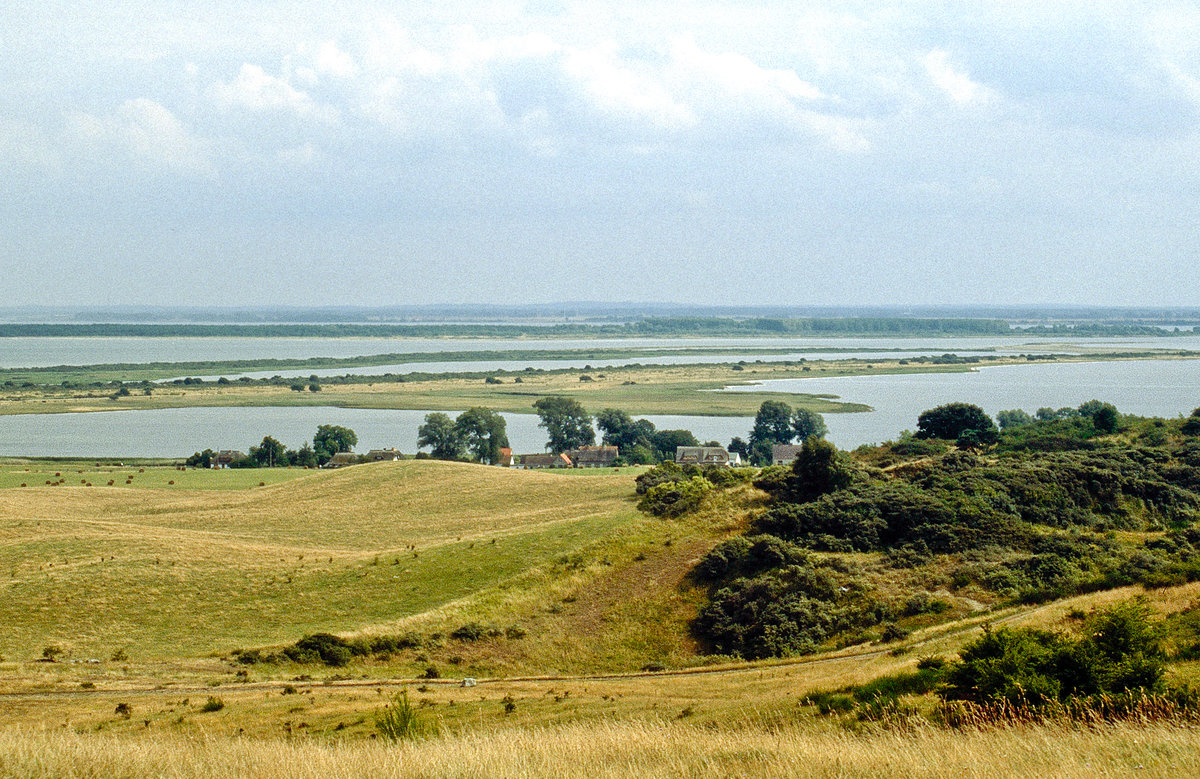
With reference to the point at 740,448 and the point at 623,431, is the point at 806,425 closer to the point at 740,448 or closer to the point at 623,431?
the point at 740,448

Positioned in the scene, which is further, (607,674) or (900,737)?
(607,674)

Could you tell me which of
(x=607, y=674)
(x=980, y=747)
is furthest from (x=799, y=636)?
(x=980, y=747)

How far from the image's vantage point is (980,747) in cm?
916

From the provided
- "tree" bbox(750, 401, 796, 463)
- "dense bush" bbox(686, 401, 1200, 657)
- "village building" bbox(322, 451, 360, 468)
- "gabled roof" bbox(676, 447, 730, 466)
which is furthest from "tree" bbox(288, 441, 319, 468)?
"dense bush" bbox(686, 401, 1200, 657)

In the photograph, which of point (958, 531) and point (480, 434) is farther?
point (480, 434)

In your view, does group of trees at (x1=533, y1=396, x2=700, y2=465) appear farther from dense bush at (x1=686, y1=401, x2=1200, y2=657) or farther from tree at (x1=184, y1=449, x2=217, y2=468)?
dense bush at (x1=686, y1=401, x2=1200, y2=657)

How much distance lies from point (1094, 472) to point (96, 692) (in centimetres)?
2883

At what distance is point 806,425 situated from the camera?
84000 mm

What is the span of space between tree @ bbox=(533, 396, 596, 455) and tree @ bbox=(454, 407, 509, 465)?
7.04 meters

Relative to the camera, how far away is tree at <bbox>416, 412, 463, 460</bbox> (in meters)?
77.4

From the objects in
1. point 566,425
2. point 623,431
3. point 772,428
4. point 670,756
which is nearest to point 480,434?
point 566,425

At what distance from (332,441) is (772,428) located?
35868 millimetres

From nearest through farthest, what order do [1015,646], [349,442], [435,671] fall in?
[1015,646]
[435,671]
[349,442]

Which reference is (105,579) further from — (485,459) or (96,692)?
(485,459)
